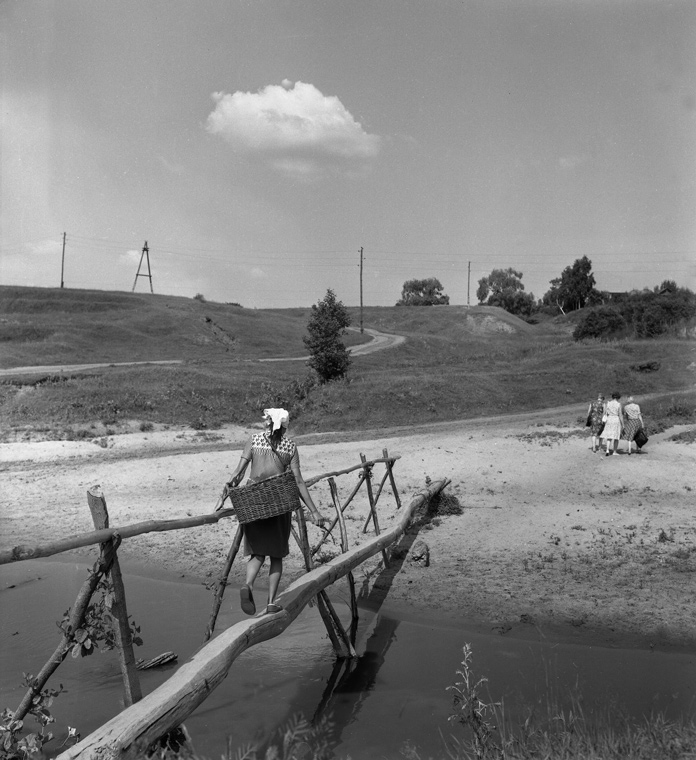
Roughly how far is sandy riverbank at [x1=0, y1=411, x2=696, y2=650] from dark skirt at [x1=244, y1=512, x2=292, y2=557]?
318cm

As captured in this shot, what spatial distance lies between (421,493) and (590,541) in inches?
114

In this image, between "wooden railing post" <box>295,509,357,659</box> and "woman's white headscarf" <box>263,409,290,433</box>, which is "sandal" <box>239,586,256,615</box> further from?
"woman's white headscarf" <box>263,409,290,433</box>

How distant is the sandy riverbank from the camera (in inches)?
370

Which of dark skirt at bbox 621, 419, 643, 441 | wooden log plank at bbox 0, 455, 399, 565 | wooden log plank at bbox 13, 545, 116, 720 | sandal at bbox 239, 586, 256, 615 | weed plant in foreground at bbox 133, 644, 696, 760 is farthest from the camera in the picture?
dark skirt at bbox 621, 419, 643, 441

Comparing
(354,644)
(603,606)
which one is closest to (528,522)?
(603,606)

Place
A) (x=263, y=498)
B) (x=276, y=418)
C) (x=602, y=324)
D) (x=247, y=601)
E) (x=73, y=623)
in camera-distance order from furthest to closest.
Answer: (x=602, y=324) → (x=276, y=418) → (x=247, y=601) → (x=263, y=498) → (x=73, y=623)

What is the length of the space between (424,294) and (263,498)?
123m

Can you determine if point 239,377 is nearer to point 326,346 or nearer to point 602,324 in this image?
point 326,346

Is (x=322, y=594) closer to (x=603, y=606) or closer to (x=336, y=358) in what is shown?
(x=603, y=606)

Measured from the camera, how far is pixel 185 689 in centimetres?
516

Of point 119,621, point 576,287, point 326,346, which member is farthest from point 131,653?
point 576,287

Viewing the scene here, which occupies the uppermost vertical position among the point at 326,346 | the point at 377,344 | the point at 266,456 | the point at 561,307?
A: the point at 561,307

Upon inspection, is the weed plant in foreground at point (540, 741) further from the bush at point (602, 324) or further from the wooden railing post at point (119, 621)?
the bush at point (602, 324)

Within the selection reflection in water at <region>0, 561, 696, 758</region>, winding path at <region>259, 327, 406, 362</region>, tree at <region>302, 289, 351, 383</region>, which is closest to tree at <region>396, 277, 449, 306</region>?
winding path at <region>259, 327, 406, 362</region>
